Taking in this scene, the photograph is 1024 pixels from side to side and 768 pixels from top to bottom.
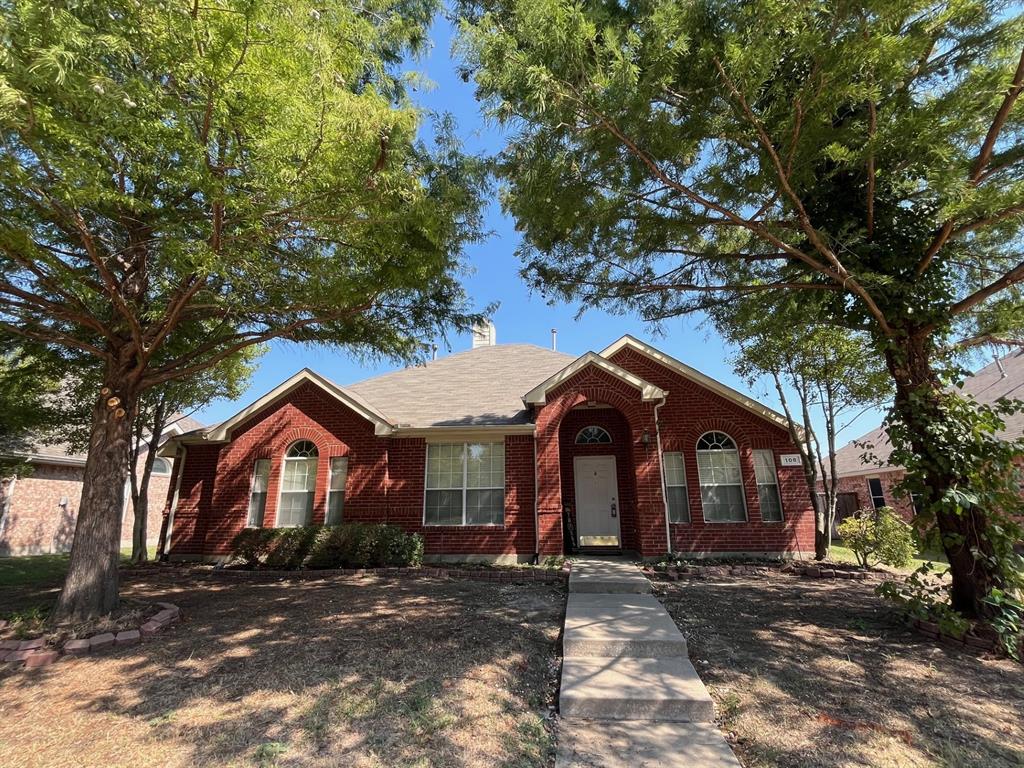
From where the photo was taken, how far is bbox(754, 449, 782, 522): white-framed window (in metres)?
10.6

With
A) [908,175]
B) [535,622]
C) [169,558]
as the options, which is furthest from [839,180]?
[169,558]

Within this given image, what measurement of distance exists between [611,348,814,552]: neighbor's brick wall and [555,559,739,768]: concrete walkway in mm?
5279

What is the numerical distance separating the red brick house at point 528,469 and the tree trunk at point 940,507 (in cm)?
529

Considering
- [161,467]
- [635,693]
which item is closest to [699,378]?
[635,693]

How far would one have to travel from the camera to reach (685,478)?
1100 cm

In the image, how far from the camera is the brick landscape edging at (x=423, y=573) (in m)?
8.61

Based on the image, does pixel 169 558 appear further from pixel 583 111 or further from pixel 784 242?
pixel 784 242

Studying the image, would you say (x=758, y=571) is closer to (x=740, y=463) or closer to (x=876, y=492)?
(x=740, y=463)

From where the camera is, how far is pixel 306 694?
3941 mm

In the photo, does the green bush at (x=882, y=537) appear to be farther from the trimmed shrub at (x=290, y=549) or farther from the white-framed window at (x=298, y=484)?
the white-framed window at (x=298, y=484)

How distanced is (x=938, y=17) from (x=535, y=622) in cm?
760

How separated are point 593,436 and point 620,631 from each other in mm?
7271

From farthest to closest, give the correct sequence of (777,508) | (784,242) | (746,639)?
(777,508) < (784,242) < (746,639)

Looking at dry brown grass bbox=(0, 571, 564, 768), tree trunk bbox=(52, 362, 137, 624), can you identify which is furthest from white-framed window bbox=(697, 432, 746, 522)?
tree trunk bbox=(52, 362, 137, 624)
